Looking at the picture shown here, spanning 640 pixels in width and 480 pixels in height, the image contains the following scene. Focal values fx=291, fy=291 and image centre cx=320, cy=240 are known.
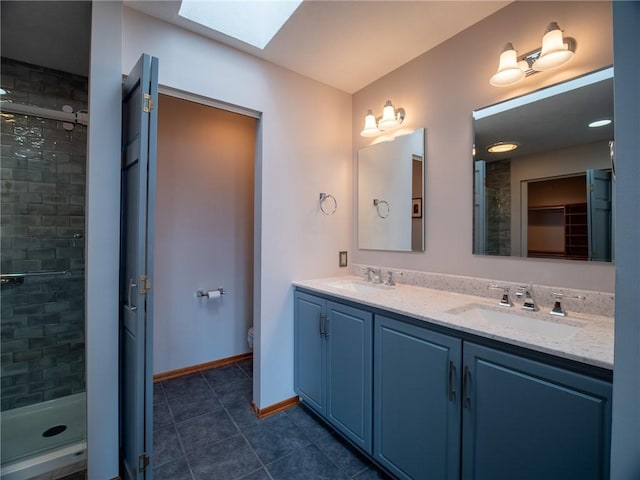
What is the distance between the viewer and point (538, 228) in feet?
5.11

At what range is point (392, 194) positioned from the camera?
2330 mm

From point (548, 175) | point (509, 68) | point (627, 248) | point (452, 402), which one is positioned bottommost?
point (452, 402)

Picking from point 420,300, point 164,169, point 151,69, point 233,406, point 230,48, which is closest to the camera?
point 151,69

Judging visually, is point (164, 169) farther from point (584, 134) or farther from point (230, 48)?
point (584, 134)

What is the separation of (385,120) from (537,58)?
95 cm

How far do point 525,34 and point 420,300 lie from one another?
1.55m

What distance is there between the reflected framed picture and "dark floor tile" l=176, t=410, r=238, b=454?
1960 millimetres

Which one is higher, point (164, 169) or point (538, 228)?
point (164, 169)

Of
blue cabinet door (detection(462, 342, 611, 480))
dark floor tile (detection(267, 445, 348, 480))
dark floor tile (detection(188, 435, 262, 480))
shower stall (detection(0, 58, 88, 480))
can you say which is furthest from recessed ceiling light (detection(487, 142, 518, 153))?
shower stall (detection(0, 58, 88, 480))

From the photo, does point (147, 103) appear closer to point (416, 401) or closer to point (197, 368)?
point (416, 401)

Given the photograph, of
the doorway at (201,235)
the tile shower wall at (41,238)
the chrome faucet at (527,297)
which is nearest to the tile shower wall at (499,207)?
the chrome faucet at (527,297)

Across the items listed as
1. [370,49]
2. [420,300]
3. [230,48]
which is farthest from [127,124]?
[420,300]

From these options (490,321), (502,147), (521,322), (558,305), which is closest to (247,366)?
(490,321)

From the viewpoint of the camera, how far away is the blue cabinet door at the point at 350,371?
167 centimetres
